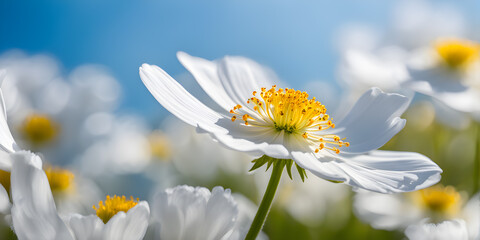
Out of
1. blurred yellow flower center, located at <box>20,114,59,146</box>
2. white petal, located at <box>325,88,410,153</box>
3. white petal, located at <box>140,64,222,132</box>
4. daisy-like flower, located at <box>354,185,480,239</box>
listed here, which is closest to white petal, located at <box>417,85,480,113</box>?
daisy-like flower, located at <box>354,185,480,239</box>

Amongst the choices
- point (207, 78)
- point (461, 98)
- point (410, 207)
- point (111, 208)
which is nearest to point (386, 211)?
point (410, 207)

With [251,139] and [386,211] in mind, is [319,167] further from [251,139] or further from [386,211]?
[386,211]

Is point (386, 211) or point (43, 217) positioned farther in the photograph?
point (386, 211)

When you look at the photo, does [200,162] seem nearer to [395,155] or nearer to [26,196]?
[395,155]

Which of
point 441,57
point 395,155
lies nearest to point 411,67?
point 441,57

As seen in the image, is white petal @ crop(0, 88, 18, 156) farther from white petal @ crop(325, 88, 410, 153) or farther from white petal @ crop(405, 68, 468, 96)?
white petal @ crop(405, 68, 468, 96)

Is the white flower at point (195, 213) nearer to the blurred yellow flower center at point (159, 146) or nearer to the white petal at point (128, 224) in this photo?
the white petal at point (128, 224)
